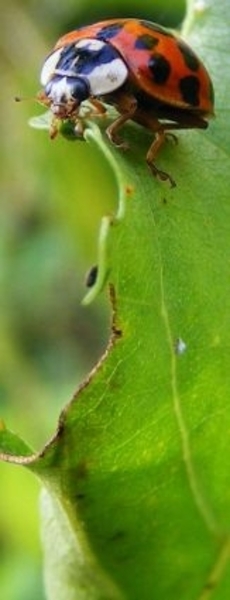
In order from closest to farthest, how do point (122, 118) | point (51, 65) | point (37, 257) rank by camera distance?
point (122, 118) → point (51, 65) → point (37, 257)

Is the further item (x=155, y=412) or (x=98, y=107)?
(x=98, y=107)

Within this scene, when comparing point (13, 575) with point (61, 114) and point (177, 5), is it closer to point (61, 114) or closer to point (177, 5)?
point (177, 5)

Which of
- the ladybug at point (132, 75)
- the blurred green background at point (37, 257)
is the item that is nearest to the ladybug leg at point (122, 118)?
the ladybug at point (132, 75)

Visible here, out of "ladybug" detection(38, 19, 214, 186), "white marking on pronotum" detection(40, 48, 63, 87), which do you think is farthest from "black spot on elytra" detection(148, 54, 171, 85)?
"white marking on pronotum" detection(40, 48, 63, 87)

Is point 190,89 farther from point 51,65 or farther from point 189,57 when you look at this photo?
point 51,65

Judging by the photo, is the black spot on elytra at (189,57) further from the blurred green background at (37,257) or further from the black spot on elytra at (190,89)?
the blurred green background at (37,257)

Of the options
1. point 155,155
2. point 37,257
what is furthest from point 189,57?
point 37,257

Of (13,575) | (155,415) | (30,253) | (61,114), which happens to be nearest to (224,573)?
(155,415)
